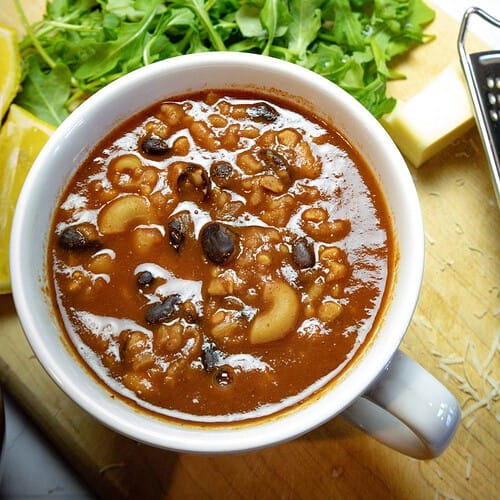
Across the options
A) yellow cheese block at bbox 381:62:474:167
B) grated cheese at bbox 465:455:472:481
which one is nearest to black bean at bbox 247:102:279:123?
yellow cheese block at bbox 381:62:474:167

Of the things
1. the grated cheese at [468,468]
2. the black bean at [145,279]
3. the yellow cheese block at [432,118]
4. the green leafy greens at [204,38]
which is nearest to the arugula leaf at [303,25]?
the green leafy greens at [204,38]

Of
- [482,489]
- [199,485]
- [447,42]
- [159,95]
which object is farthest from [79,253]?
[447,42]

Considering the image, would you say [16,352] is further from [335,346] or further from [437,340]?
[437,340]

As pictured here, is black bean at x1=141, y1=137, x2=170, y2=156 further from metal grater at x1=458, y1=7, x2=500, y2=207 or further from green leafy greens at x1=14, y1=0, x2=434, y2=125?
metal grater at x1=458, y1=7, x2=500, y2=207

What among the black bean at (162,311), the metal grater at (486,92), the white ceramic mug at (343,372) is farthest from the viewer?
the metal grater at (486,92)

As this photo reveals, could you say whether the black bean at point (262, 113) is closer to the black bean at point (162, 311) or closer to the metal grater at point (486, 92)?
the black bean at point (162, 311)

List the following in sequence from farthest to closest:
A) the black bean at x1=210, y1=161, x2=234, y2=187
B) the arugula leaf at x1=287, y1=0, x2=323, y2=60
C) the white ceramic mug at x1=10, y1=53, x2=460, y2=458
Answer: the arugula leaf at x1=287, y1=0, x2=323, y2=60, the black bean at x1=210, y1=161, x2=234, y2=187, the white ceramic mug at x1=10, y1=53, x2=460, y2=458
